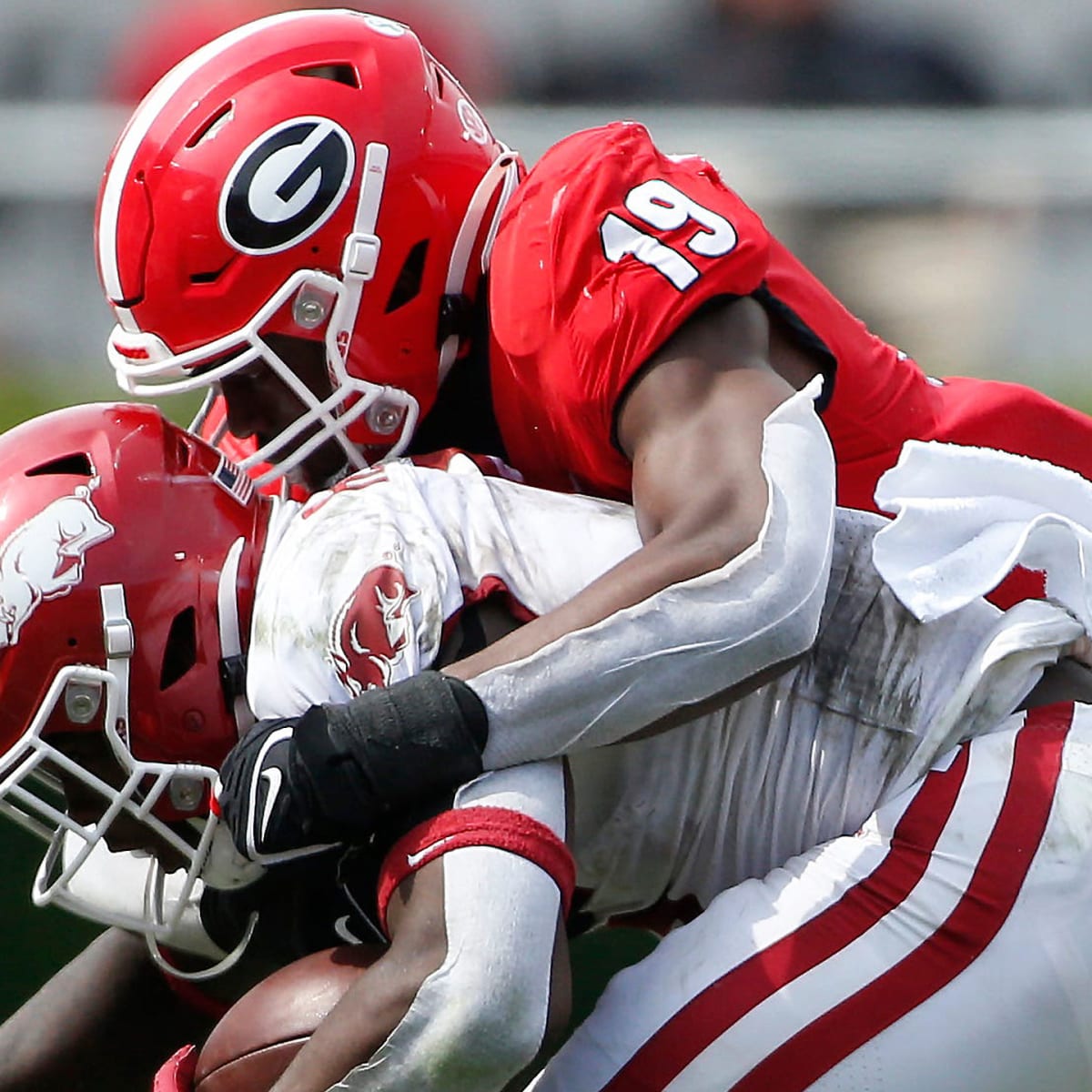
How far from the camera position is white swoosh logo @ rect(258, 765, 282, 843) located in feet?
5.55

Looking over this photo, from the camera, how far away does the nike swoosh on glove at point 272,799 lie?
168 centimetres

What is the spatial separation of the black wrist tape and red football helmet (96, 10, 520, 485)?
642 mm

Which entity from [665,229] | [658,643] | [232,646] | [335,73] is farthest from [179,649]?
[335,73]

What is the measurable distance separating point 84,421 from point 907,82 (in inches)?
128

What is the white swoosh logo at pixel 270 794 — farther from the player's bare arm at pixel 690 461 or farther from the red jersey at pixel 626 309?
the red jersey at pixel 626 309

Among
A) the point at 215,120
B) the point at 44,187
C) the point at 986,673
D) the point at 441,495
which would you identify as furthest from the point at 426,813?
the point at 44,187

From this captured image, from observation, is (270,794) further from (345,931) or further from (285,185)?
(285,185)

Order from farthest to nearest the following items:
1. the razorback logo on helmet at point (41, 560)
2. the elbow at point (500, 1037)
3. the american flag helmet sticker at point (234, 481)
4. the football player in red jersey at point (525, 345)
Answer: the american flag helmet sticker at point (234, 481) < the razorback logo on helmet at point (41, 560) < the football player in red jersey at point (525, 345) < the elbow at point (500, 1037)

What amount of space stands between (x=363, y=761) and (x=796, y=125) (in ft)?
11.1

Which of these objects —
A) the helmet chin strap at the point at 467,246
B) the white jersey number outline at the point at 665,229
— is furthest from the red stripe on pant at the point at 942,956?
the helmet chin strap at the point at 467,246

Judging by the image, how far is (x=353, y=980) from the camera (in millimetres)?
1807

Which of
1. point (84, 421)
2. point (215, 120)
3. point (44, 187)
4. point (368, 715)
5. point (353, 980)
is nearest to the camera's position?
point (368, 715)

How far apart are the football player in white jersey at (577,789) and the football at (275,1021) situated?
0.09 meters

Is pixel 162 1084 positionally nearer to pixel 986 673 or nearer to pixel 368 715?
pixel 368 715
